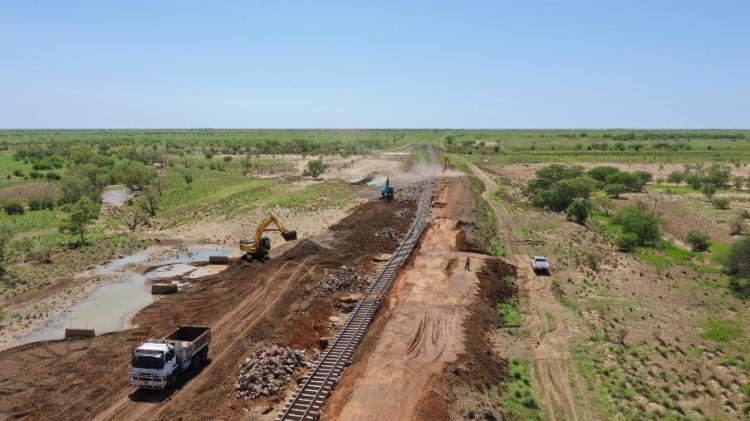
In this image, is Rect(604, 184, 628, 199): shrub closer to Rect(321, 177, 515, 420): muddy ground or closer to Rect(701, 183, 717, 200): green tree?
Rect(701, 183, 717, 200): green tree

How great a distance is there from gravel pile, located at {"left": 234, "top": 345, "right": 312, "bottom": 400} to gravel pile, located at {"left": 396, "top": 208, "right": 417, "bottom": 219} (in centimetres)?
3386

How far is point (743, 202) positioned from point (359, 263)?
59839 mm

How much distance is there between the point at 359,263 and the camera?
38.4 meters

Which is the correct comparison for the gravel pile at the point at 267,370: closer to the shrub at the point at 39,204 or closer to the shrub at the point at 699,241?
the shrub at the point at 699,241

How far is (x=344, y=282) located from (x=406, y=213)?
83.8 feet

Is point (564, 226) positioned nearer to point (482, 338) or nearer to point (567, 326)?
point (567, 326)

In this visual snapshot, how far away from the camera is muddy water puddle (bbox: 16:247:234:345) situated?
2928cm

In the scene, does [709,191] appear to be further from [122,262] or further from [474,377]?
[122,262]

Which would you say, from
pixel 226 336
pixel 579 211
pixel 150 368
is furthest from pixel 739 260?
pixel 150 368

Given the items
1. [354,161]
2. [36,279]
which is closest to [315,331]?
[36,279]

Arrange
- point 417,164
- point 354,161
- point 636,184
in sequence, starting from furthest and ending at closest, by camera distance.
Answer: point 354,161, point 417,164, point 636,184

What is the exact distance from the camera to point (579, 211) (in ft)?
180

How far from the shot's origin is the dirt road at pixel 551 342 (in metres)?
20.3

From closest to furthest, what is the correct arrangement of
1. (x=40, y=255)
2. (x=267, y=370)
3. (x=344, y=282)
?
(x=267, y=370), (x=344, y=282), (x=40, y=255)
